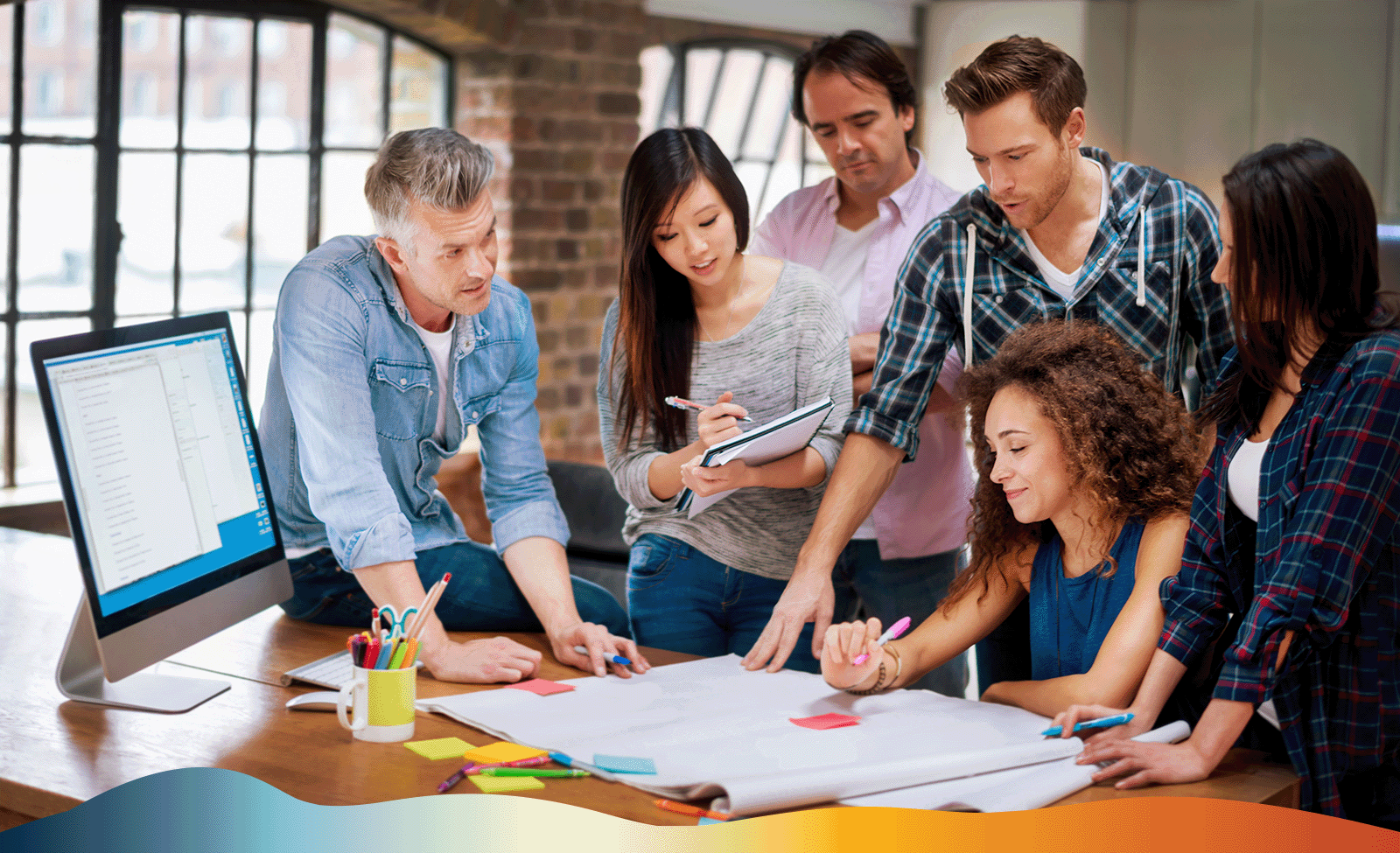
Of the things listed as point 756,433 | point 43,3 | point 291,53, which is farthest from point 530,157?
point 756,433

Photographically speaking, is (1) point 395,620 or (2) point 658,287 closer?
(1) point 395,620

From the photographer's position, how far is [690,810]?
1.28 m

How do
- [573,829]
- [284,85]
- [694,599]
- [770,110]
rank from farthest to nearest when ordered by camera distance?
[770,110] → [284,85] → [694,599] → [573,829]

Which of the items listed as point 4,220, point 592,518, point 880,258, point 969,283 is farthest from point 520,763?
point 4,220

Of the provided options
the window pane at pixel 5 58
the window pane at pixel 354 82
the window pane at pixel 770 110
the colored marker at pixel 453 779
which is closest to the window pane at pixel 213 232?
the window pane at pixel 354 82

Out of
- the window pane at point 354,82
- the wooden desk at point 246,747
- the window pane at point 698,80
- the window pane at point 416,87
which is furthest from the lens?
the window pane at point 698,80

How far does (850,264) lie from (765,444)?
31.8 inches

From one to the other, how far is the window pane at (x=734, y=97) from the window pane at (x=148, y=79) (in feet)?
8.77

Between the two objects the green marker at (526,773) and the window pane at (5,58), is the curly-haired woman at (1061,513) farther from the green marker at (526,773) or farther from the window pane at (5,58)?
the window pane at (5,58)

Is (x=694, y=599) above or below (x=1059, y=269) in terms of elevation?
below

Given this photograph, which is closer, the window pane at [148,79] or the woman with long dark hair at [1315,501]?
the woman with long dark hair at [1315,501]

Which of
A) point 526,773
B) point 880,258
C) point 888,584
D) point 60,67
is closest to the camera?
point 526,773

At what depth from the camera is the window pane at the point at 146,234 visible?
12.3 feet

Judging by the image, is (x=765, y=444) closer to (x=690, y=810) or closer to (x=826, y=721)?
(x=826, y=721)
